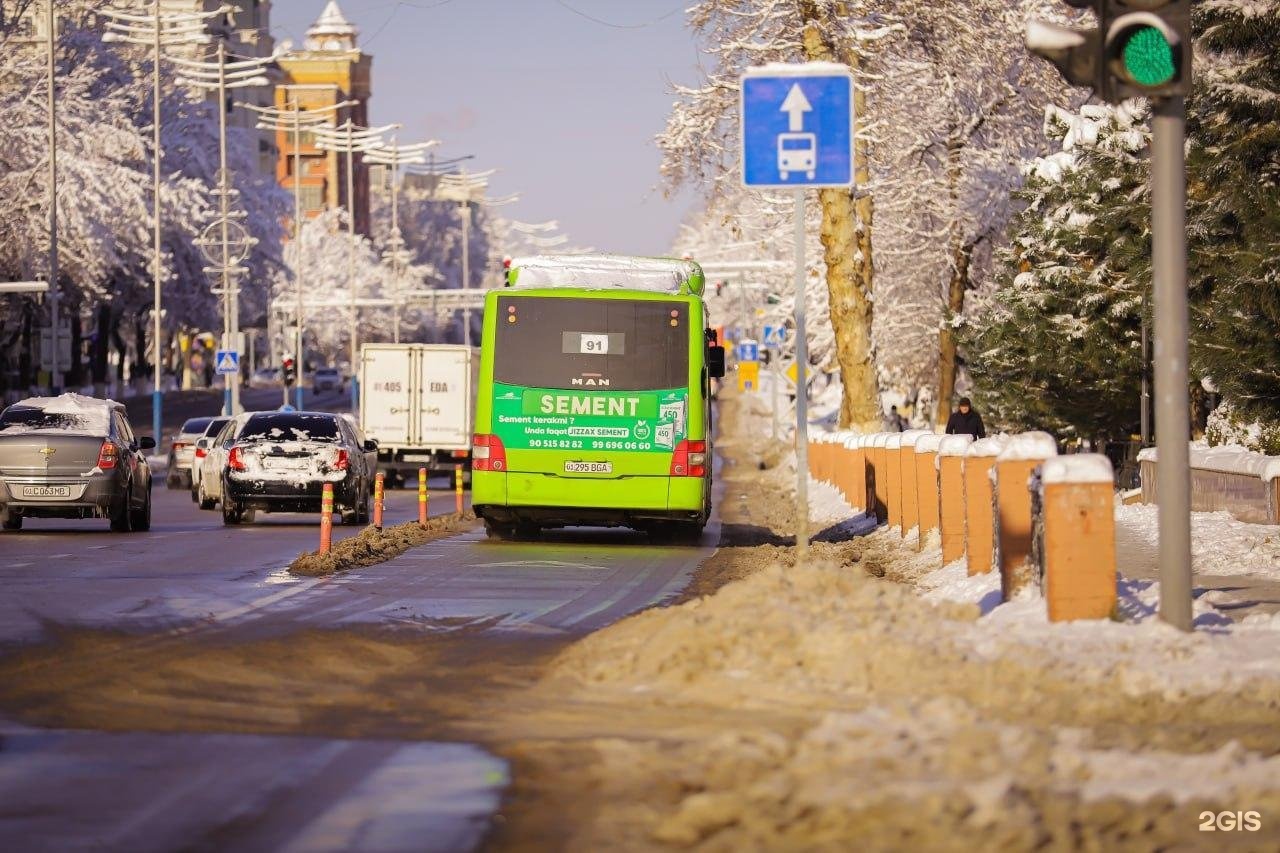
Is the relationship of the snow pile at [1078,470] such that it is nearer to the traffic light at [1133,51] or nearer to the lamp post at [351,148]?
the traffic light at [1133,51]

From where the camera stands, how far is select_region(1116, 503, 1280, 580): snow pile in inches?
728

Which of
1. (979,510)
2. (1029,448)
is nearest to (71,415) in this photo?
(979,510)

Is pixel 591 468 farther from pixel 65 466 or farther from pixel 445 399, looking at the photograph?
pixel 445 399

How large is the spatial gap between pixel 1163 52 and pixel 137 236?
75.3m

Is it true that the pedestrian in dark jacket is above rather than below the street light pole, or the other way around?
below

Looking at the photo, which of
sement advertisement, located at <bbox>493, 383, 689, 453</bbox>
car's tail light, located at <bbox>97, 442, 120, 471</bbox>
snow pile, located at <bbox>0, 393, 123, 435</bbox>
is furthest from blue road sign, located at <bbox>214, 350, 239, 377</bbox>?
sement advertisement, located at <bbox>493, 383, 689, 453</bbox>

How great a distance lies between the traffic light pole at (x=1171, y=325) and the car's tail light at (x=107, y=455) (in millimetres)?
19417

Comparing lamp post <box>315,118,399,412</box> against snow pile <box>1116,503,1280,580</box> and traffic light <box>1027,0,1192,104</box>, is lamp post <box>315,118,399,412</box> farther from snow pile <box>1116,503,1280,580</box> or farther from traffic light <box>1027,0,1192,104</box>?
traffic light <box>1027,0,1192,104</box>

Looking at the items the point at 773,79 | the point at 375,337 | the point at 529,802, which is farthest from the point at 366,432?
the point at 375,337

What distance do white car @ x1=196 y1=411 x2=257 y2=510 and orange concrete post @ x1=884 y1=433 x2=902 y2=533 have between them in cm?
1032

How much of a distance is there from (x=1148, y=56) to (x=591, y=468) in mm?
14916

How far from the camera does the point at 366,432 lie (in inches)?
1977

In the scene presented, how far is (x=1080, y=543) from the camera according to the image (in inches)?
469

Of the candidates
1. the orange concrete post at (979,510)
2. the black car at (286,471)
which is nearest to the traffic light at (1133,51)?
the orange concrete post at (979,510)
